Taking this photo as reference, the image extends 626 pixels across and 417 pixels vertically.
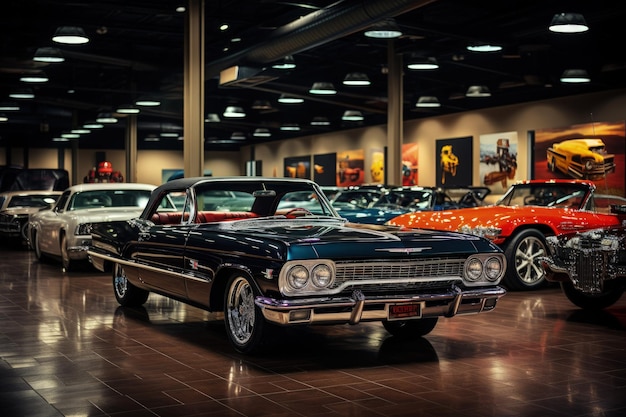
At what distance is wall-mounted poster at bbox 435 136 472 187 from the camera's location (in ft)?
97.3

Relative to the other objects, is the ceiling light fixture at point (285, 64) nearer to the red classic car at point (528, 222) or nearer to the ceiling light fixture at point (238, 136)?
the red classic car at point (528, 222)

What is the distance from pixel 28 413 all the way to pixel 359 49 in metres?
20.3

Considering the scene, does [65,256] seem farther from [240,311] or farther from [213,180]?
[240,311]

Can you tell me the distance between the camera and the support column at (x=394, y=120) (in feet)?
73.0

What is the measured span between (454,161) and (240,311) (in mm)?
23777

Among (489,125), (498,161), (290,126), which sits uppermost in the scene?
(290,126)

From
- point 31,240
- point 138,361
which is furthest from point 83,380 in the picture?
point 31,240

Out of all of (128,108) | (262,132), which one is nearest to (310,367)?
(128,108)

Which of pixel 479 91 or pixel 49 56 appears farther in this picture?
pixel 479 91

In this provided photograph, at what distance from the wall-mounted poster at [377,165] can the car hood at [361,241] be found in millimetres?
28017

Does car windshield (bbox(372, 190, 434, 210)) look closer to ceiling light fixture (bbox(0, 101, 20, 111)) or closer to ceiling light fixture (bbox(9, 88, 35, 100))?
ceiling light fixture (bbox(9, 88, 35, 100))

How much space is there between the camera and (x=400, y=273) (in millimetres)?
6883

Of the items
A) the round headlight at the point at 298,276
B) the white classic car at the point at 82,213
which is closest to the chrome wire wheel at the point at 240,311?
the round headlight at the point at 298,276

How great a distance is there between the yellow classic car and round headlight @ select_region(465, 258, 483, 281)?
16.1 metres
